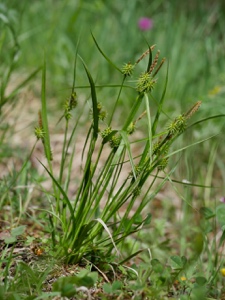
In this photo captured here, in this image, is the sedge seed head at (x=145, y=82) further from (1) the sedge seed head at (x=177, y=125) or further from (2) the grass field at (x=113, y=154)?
(1) the sedge seed head at (x=177, y=125)

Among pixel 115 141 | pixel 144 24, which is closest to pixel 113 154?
pixel 115 141

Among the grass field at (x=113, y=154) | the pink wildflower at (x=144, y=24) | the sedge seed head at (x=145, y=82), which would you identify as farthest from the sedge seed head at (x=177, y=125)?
the pink wildflower at (x=144, y=24)

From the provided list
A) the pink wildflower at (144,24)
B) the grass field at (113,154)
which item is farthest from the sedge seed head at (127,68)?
the pink wildflower at (144,24)

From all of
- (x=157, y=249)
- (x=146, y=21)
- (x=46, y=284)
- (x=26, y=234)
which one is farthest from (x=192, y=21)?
(x=46, y=284)

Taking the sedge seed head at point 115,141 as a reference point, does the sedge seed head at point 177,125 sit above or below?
above

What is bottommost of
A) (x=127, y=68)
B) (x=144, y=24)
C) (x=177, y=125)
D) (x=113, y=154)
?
(x=113, y=154)

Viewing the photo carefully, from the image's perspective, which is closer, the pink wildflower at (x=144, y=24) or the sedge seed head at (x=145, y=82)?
the sedge seed head at (x=145, y=82)

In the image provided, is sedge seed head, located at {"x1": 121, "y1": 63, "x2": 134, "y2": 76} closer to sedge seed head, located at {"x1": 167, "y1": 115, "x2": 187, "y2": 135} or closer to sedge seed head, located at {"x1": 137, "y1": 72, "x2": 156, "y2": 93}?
sedge seed head, located at {"x1": 137, "y1": 72, "x2": 156, "y2": 93}

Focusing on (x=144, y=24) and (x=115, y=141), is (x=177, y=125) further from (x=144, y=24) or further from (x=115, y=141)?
(x=144, y=24)

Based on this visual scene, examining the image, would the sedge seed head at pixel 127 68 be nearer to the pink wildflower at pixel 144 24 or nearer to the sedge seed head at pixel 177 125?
the sedge seed head at pixel 177 125

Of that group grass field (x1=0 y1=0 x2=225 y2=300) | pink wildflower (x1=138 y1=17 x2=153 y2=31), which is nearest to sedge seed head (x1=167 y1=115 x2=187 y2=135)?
grass field (x1=0 y1=0 x2=225 y2=300)
